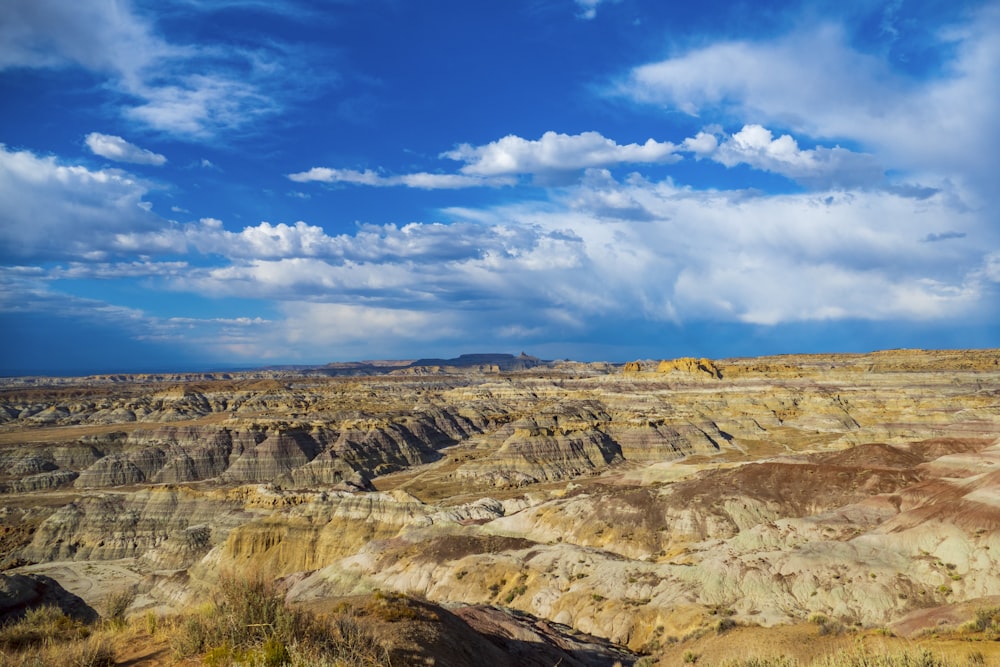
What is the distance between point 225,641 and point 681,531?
3935 centimetres

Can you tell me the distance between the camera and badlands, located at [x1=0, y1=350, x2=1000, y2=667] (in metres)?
24.6

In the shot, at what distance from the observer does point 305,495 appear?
58.3 m

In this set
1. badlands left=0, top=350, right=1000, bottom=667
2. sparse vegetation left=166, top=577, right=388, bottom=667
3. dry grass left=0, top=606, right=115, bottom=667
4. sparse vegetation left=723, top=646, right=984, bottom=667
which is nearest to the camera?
sparse vegetation left=166, top=577, right=388, bottom=667

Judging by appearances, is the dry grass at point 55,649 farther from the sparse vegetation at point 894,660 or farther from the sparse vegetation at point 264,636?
the sparse vegetation at point 894,660

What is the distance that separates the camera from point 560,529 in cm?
4981

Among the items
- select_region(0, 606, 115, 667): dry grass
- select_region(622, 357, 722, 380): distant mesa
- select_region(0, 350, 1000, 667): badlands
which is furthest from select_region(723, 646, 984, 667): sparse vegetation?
select_region(622, 357, 722, 380): distant mesa

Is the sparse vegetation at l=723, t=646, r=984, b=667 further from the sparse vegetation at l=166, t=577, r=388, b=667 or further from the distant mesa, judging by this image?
the distant mesa

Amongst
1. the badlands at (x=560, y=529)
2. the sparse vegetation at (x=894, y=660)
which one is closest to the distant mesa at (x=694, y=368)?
the badlands at (x=560, y=529)

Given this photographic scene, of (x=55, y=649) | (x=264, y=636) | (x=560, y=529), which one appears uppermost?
(x=264, y=636)

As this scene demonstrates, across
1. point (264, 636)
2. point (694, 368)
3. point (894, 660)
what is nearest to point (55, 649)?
point (264, 636)

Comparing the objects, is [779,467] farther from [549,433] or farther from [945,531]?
[549,433]

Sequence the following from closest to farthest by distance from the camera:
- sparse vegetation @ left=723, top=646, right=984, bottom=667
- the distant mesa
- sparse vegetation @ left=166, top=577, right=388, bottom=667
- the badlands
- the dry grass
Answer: sparse vegetation @ left=166, top=577, right=388, bottom=667, the dry grass, sparse vegetation @ left=723, top=646, right=984, bottom=667, the badlands, the distant mesa

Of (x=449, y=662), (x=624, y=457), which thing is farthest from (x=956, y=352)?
(x=449, y=662)

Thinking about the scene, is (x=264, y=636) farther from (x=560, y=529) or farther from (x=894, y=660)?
(x=560, y=529)
